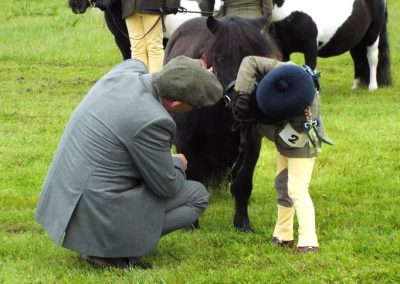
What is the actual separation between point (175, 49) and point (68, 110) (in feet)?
13.9

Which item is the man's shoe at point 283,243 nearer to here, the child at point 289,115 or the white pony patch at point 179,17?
the child at point 289,115

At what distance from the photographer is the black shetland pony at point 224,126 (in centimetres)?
521

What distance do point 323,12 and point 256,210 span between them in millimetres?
5063

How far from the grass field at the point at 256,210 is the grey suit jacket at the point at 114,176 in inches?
8.4

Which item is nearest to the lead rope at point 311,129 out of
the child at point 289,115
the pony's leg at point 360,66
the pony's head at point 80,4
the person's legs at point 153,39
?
the child at point 289,115

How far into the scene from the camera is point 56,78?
1334 cm

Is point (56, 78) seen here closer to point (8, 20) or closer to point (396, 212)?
point (8, 20)

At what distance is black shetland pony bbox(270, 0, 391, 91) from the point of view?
1030cm

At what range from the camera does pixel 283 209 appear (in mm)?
5230

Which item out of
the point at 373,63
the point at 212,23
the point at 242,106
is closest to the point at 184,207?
the point at 242,106

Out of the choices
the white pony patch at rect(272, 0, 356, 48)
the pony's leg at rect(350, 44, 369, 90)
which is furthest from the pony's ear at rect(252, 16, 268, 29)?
the pony's leg at rect(350, 44, 369, 90)

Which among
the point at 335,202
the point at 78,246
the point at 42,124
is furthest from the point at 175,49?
the point at 42,124

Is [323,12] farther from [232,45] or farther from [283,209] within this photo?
[283,209]

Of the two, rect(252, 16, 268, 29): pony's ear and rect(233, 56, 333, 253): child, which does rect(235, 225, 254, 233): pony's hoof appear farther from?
rect(252, 16, 268, 29): pony's ear
